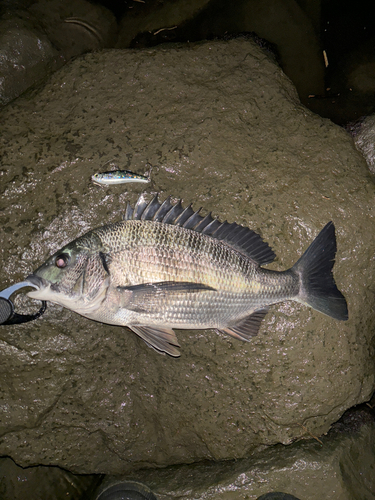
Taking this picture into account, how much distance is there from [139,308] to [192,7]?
164 inches

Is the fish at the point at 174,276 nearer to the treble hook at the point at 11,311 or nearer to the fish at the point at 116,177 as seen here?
the fish at the point at 116,177

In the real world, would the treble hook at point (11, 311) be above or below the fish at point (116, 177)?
below

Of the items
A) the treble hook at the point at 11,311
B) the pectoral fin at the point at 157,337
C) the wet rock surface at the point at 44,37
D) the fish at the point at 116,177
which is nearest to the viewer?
the pectoral fin at the point at 157,337

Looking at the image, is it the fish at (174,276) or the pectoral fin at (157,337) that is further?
the pectoral fin at (157,337)

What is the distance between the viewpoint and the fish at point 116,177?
128 inches

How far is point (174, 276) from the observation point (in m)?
2.84

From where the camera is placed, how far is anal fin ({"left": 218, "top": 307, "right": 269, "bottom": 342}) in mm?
Answer: 3148

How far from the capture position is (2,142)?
11.3 ft

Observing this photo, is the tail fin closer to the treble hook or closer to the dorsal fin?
the dorsal fin

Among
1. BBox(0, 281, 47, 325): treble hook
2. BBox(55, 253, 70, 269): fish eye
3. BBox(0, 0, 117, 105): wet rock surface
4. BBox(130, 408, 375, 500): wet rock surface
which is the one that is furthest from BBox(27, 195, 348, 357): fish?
BBox(0, 0, 117, 105): wet rock surface

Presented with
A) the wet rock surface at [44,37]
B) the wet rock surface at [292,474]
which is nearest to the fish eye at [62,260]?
the wet rock surface at [292,474]

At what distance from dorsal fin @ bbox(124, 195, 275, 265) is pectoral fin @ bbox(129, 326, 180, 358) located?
0.97m

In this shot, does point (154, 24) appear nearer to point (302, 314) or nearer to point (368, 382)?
point (302, 314)

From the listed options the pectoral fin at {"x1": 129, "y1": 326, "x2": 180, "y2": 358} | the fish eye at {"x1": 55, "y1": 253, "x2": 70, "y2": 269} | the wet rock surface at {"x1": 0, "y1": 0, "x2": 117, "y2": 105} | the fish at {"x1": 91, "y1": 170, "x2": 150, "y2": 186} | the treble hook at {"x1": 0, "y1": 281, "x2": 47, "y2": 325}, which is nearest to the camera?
the fish eye at {"x1": 55, "y1": 253, "x2": 70, "y2": 269}
